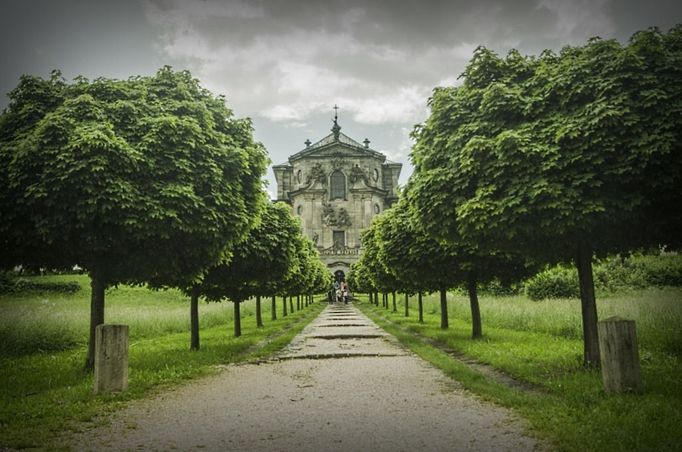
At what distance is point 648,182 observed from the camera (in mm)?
8562

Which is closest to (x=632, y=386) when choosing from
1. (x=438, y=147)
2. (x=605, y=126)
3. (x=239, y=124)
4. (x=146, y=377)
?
(x=605, y=126)

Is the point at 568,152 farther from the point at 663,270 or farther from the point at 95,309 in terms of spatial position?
the point at 663,270

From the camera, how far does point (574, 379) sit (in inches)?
361

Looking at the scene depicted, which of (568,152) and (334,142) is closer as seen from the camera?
(568,152)

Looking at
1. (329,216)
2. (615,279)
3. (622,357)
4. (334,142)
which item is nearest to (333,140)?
(334,142)

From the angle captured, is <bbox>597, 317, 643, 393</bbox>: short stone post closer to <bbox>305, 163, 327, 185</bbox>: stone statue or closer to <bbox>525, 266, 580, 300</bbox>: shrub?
<bbox>525, 266, 580, 300</bbox>: shrub

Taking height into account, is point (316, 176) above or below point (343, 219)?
above

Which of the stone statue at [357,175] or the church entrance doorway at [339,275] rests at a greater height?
the stone statue at [357,175]

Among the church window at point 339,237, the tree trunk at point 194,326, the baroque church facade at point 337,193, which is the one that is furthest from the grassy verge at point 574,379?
the church window at point 339,237

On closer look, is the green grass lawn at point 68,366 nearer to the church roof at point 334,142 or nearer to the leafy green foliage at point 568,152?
the leafy green foliage at point 568,152

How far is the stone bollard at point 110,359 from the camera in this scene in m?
8.85

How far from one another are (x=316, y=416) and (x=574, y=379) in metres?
4.92

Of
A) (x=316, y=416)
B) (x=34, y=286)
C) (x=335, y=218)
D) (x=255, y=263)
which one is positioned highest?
(x=335, y=218)

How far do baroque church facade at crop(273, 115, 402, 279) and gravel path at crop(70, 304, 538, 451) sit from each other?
257 ft
